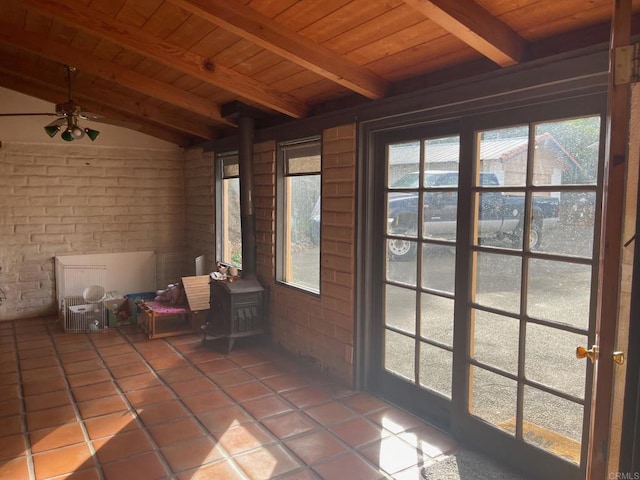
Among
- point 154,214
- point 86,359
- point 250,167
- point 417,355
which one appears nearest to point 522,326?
point 417,355

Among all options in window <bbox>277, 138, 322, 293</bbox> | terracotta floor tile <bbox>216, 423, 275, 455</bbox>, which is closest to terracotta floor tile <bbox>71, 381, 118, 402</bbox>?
terracotta floor tile <bbox>216, 423, 275, 455</bbox>

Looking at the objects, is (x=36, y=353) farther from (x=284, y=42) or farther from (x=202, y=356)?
(x=284, y=42)

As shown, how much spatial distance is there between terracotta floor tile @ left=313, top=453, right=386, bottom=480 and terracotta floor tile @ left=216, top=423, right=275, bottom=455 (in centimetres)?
43

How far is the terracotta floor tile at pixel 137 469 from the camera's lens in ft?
8.61

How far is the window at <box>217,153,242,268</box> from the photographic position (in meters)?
5.63

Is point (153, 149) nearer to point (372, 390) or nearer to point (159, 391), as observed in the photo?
point (159, 391)

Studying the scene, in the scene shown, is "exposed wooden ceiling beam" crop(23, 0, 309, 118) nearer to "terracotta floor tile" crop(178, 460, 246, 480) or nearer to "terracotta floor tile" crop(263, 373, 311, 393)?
"terracotta floor tile" crop(263, 373, 311, 393)

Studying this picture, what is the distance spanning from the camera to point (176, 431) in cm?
313

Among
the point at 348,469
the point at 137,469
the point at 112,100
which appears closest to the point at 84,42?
the point at 112,100

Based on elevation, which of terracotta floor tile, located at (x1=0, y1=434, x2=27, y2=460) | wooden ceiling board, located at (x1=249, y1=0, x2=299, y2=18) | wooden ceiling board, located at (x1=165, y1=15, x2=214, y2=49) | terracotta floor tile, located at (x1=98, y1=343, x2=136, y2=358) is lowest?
terracotta floor tile, located at (x1=0, y1=434, x2=27, y2=460)

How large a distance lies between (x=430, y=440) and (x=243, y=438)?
3.73 ft

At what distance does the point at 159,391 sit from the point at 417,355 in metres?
1.96

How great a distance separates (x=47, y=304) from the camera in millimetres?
6105

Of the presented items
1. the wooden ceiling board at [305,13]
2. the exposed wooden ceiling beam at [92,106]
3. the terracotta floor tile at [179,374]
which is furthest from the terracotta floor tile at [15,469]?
the exposed wooden ceiling beam at [92,106]
